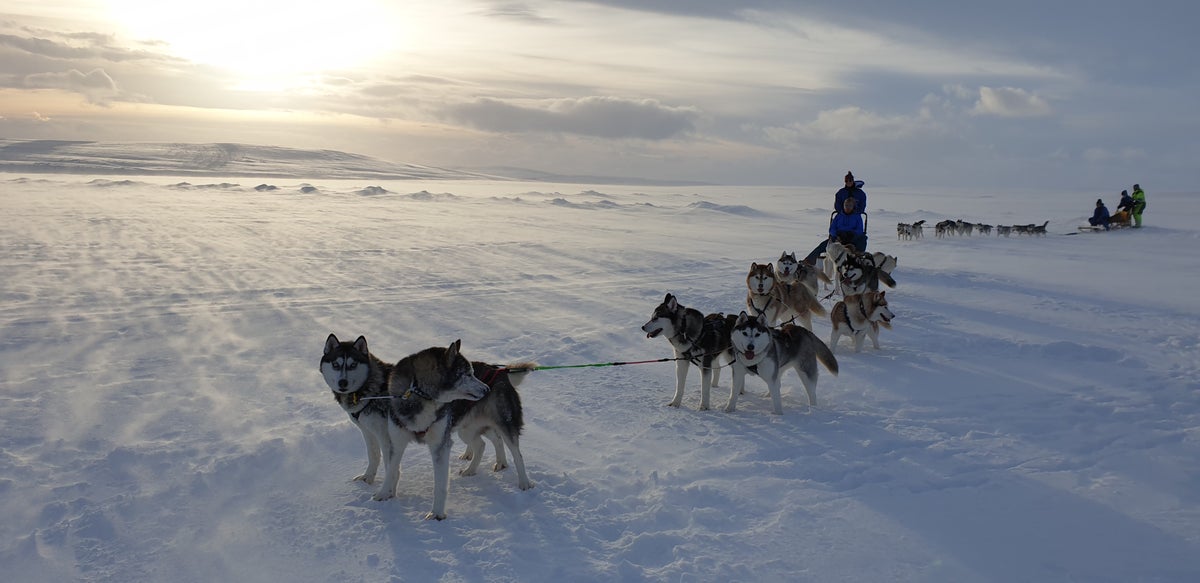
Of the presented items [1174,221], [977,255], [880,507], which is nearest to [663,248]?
[977,255]

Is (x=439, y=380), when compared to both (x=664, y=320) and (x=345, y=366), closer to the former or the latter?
(x=345, y=366)

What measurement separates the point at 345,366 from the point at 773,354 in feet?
11.5

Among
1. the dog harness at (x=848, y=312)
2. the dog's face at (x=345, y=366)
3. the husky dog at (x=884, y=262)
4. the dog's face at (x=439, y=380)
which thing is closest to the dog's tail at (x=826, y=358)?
the dog harness at (x=848, y=312)

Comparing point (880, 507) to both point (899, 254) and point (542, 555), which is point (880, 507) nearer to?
point (542, 555)

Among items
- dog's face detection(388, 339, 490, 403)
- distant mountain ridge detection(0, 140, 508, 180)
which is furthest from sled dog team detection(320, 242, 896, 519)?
distant mountain ridge detection(0, 140, 508, 180)

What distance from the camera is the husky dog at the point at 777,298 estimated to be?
28.9ft

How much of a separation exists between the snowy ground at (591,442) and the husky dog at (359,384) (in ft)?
1.74

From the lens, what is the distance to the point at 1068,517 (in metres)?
4.52

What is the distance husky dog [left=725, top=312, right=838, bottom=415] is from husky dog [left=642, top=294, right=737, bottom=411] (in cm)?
16

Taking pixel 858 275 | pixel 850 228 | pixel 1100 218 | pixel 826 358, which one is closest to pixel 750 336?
pixel 826 358

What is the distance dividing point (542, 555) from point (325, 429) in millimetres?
2514

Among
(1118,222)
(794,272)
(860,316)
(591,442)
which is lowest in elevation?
(591,442)

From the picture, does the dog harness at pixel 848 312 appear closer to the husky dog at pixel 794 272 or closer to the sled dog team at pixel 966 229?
the husky dog at pixel 794 272

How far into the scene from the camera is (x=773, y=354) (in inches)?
251
